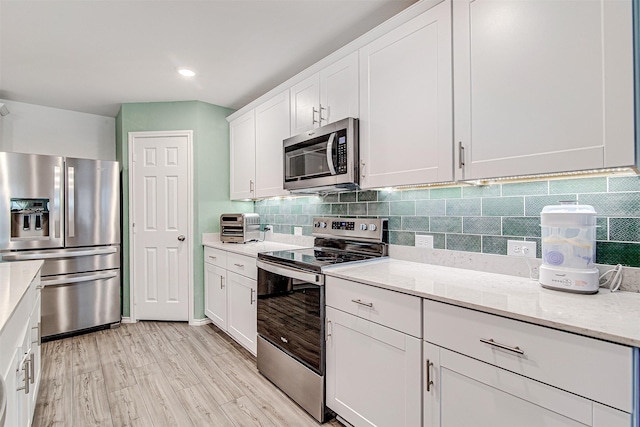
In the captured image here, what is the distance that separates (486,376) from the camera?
1122 mm

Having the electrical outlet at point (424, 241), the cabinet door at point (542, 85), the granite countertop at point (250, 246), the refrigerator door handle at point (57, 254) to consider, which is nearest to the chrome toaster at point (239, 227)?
the granite countertop at point (250, 246)

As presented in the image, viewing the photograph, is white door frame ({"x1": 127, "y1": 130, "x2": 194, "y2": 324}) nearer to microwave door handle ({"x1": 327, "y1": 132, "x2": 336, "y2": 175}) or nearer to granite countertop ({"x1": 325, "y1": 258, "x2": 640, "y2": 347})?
microwave door handle ({"x1": 327, "y1": 132, "x2": 336, "y2": 175})

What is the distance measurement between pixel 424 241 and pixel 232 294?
Answer: 70.3 inches

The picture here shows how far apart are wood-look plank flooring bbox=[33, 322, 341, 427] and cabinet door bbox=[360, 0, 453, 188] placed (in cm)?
154

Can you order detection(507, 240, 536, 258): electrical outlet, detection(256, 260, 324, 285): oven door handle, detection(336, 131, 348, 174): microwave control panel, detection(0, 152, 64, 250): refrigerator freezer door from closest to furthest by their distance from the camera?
detection(507, 240, 536, 258): electrical outlet < detection(256, 260, 324, 285): oven door handle < detection(336, 131, 348, 174): microwave control panel < detection(0, 152, 64, 250): refrigerator freezer door

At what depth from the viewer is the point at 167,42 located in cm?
232

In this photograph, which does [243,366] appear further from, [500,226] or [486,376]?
[500,226]

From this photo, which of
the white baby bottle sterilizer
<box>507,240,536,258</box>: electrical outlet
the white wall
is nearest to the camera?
the white baby bottle sterilizer

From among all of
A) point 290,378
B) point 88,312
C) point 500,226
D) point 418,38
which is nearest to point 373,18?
point 418,38

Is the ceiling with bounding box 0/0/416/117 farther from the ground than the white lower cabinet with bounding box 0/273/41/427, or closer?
farther from the ground

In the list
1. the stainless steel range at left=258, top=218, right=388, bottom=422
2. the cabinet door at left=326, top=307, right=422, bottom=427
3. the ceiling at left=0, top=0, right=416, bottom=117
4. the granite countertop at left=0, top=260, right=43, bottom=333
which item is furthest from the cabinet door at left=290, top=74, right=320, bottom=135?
the granite countertop at left=0, top=260, right=43, bottom=333

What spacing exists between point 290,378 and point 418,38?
217 centimetres

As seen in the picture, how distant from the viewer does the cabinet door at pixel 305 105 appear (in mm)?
2375

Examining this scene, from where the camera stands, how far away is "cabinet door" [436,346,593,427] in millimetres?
946
